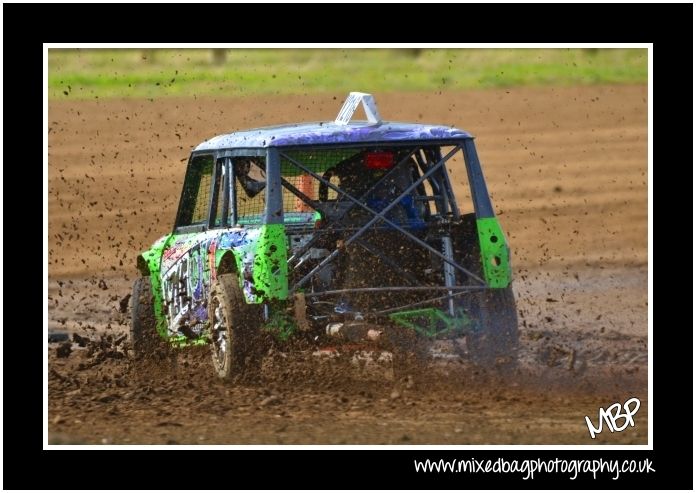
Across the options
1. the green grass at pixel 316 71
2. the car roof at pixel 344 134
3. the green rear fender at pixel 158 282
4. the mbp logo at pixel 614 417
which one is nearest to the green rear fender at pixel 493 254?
the car roof at pixel 344 134

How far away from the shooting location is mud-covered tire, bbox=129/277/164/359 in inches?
475

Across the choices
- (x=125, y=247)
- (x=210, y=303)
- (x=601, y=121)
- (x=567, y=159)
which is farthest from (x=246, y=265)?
(x=601, y=121)

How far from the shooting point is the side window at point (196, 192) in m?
11.9

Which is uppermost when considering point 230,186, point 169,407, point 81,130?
point 81,130

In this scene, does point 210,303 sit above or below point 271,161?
below

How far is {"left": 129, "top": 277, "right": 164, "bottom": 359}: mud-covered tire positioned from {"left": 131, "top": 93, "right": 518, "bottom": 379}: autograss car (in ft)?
2.55

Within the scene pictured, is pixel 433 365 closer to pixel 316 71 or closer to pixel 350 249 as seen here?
pixel 350 249

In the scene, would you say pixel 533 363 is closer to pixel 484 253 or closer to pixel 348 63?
pixel 484 253

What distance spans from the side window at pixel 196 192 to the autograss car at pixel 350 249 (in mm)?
548

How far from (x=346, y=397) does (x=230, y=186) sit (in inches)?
77.5

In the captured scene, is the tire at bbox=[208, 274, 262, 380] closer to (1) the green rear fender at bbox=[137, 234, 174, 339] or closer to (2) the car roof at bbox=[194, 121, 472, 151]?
(2) the car roof at bbox=[194, 121, 472, 151]

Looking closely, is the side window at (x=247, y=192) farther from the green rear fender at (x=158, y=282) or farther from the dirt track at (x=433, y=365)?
the dirt track at (x=433, y=365)

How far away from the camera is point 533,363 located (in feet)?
37.6

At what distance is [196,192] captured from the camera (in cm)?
1206
